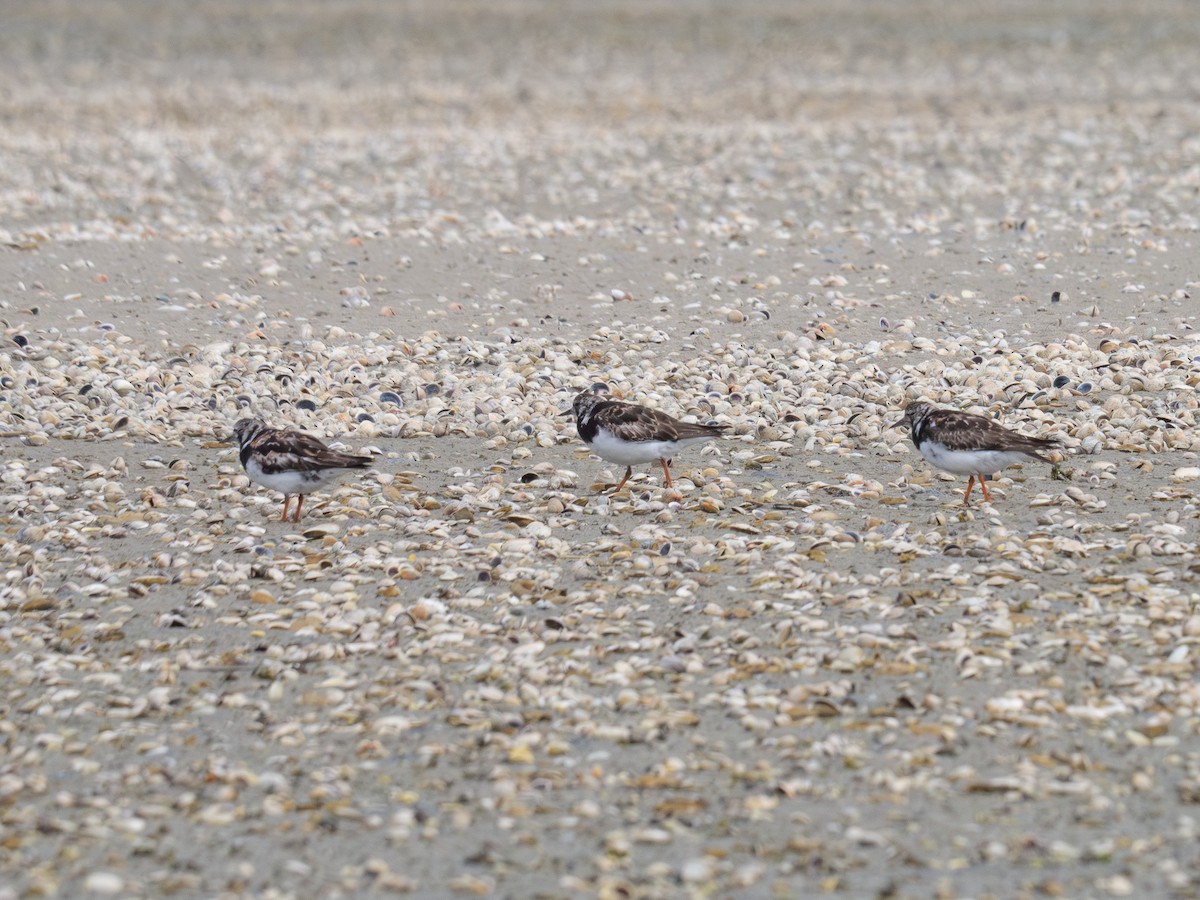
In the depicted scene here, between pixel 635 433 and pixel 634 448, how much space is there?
0.39 feet

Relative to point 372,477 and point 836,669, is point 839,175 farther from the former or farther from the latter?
point 836,669

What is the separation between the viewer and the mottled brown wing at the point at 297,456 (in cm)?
1118

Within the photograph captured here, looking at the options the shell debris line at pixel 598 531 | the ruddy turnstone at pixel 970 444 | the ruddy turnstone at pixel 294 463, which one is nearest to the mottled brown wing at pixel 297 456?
the ruddy turnstone at pixel 294 463

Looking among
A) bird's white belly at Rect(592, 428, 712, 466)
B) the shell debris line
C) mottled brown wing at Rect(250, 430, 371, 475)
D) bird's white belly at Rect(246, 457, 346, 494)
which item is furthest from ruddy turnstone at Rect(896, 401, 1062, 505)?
bird's white belly at Rect(246, 457, 346, 494)

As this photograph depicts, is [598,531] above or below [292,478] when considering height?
below

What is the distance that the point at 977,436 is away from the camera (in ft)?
36.4

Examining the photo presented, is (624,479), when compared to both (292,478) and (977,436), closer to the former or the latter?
(292,478)

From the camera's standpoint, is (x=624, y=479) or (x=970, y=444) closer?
(x=970, y=444)

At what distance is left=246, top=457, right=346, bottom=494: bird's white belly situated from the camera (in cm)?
1123

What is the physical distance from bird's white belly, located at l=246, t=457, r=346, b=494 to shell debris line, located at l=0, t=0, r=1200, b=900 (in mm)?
401

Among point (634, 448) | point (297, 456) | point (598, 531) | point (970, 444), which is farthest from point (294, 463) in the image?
point (970, 444)

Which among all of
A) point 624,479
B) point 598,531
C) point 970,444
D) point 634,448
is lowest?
point 598,531

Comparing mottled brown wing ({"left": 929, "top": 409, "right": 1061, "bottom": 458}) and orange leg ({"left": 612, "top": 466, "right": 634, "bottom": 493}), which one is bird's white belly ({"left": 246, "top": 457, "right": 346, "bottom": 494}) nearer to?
orange leg ({"left": 612, "top": 466, "right": 634, "bottom": 493})

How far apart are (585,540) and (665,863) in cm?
422
